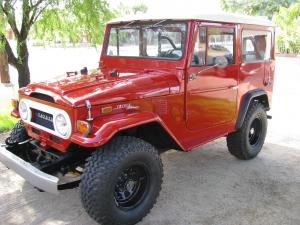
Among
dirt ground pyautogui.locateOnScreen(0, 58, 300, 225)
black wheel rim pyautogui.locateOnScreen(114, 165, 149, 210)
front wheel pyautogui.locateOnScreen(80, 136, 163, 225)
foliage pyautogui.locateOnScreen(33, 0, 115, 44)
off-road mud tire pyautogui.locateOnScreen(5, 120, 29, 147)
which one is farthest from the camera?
foliage pyautogui.locateOnScreen(33, 0, 115, 44)

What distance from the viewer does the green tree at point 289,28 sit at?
70.8 ft

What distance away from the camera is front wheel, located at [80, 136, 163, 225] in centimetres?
303

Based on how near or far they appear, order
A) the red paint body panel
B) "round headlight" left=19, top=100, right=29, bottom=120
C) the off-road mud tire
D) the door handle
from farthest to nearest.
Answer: the off-road mud tire, the door handle, "round headlight" left=19, top=100, right=29, bottom=120, the red paint body panel

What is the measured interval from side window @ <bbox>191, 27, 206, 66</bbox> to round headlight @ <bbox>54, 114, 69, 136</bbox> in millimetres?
1536

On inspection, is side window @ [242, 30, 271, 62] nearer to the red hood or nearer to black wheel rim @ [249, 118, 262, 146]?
black wheel rim @ [249, 118, 262, 146]

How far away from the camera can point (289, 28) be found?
72.5 ft

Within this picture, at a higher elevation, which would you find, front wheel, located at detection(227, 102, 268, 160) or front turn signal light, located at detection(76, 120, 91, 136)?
front turn signal light, located at detection(76, 120, 91, 136)

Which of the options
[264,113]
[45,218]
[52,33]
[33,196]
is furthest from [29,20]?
[264,113]

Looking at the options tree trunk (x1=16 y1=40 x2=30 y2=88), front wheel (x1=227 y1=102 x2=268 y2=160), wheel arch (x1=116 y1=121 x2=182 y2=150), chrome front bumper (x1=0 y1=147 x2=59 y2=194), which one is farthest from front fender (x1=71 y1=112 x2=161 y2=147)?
tree trunk (x1=16 y1=40 x2=30 y2=88)

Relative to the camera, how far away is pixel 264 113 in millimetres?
5152

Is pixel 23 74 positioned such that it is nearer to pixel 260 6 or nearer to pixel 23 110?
pixel 23 110

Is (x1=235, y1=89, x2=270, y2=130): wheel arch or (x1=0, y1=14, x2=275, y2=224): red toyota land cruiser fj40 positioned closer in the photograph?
(x1=0, y1=14, x2=275, y2=224): red toyota land cruiser fj40

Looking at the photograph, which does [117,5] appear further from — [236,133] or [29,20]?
[236,133]

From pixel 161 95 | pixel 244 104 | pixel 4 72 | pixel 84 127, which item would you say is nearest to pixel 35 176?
pixel 84 127
